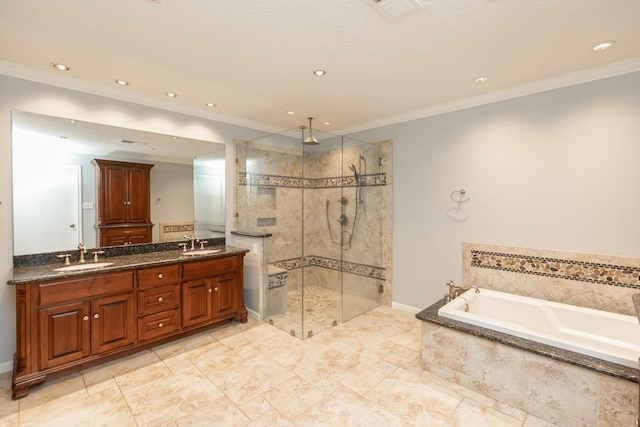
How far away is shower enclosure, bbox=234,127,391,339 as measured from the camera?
372 cm

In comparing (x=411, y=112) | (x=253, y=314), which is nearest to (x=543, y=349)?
(x=411, y=112)

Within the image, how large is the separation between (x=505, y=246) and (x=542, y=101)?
4.66 feet

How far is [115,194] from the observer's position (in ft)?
9.52

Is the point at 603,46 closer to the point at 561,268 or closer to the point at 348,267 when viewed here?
the point at 561,268

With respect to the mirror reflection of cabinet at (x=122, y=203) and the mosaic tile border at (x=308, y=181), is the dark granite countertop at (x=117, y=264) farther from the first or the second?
the mosaic tile border at (x=308, y=181)

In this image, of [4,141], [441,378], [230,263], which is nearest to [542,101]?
[441,378]

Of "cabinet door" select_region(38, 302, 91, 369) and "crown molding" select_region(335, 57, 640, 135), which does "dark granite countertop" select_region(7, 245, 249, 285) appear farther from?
"crown molding" select_region(335, 57, 640, 135)

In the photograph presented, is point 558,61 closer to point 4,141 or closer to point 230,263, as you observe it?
point 230,263

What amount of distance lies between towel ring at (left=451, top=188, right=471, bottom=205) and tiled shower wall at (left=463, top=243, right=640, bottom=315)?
Result: 1.59 feet

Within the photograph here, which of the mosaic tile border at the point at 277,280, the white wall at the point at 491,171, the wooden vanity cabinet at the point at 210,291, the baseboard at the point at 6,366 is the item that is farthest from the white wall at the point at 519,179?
the baseboard at the point at 6,366

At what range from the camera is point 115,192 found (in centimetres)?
290

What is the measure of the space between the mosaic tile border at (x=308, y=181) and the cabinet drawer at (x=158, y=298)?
1588mm

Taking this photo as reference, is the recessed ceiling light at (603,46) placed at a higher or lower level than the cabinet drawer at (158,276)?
higher

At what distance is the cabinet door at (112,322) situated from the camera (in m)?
2.38
